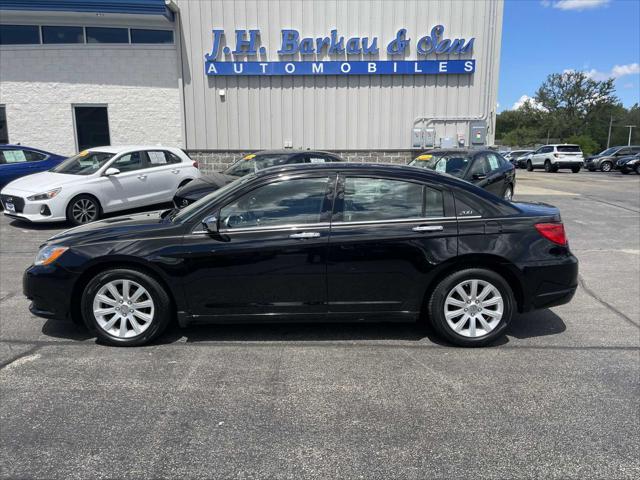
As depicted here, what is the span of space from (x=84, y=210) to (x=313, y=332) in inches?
266

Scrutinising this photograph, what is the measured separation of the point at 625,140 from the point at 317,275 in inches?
4013

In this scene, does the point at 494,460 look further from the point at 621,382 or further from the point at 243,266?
the point at 243,266

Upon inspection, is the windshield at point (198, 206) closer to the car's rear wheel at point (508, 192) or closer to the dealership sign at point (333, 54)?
the car's rear wheel at point (508, 192)

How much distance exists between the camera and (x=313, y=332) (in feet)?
15.1

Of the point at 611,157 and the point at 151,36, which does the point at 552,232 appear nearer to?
the point at 151,36

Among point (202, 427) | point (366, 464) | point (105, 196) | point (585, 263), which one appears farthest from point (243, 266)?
point (105, 196)

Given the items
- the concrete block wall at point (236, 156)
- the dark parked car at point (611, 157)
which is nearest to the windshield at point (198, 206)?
the concrete block wall at point (236, 156)

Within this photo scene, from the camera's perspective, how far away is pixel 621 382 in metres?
3.62

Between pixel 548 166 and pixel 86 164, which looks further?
pixel 548 166

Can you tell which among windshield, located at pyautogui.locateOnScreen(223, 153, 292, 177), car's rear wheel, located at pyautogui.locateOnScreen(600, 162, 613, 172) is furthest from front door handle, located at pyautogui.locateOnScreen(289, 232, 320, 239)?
car's rear wheel, located at pyautogui.locateOnScreen(600, 162, 613, 172)

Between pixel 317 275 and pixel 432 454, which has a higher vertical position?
pixel 317 275

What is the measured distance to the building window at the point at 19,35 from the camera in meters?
16.5

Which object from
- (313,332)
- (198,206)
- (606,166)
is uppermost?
(198,206)

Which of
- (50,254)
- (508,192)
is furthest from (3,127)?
(508,192)
